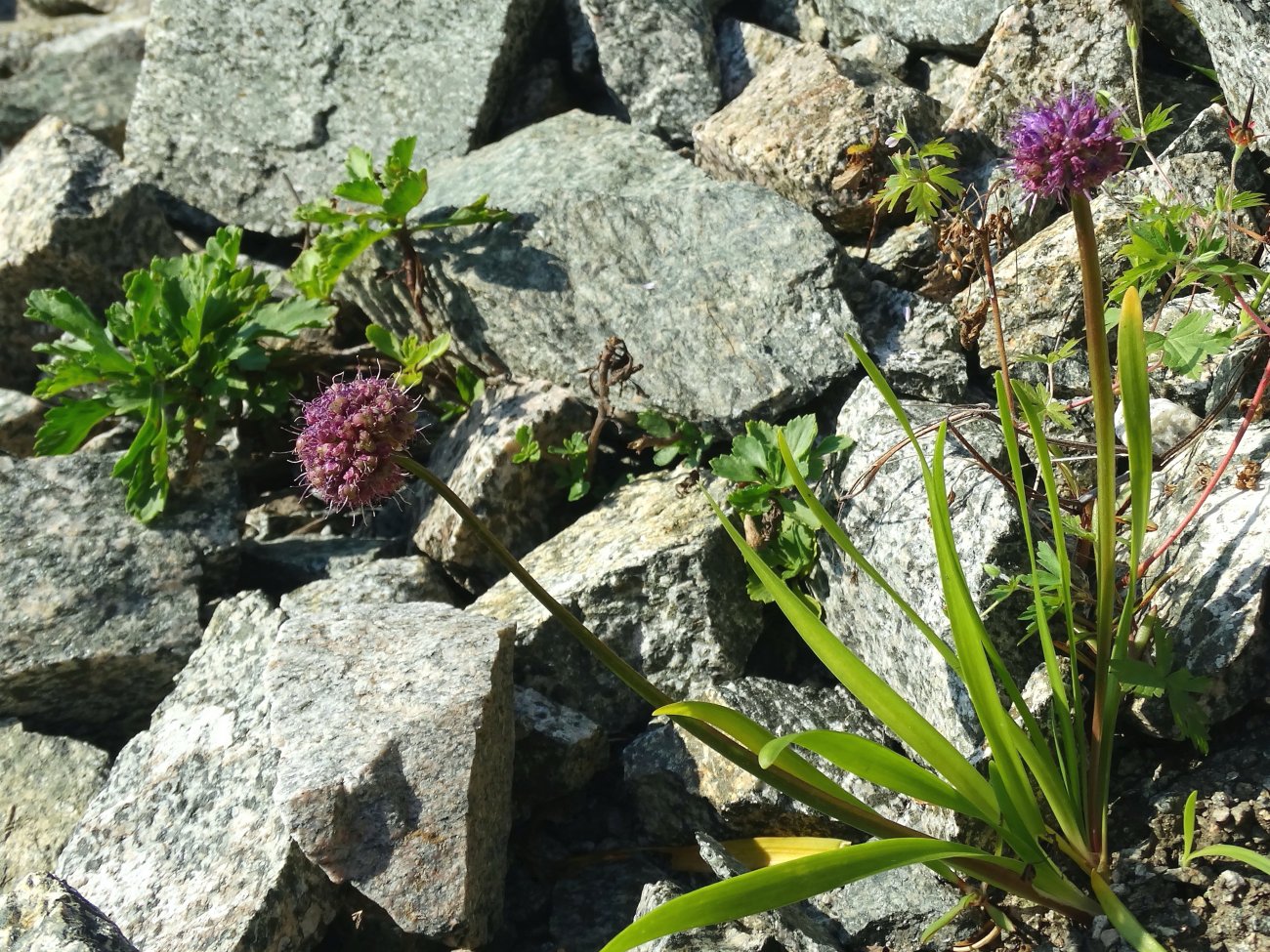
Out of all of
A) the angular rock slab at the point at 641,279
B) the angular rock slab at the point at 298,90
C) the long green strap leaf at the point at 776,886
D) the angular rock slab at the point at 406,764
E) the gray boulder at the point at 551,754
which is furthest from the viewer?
the angular rock slab at the point at 298,90

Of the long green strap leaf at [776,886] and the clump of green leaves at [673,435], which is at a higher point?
the clump of green leaves at [673,435]

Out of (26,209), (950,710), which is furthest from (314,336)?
(950,710)

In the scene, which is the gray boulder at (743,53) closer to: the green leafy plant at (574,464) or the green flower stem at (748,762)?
the green leafy plant at (574,464)

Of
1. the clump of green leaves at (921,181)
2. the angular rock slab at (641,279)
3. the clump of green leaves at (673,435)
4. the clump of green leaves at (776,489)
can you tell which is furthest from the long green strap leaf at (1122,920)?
the clump of green leaves at (921,181)

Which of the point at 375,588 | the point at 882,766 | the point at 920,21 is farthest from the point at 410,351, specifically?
the point at 882,766

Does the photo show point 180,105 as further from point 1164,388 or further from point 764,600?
point 1164,388

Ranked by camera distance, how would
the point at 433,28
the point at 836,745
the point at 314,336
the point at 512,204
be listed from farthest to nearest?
the point at 433,28
the point at 314,336
the point at 512,204
the point at 836,745
